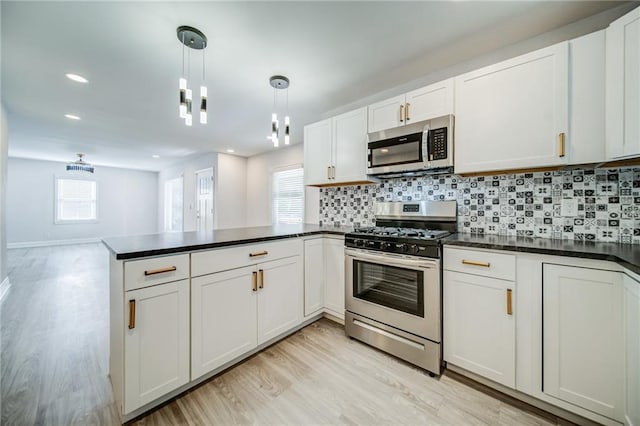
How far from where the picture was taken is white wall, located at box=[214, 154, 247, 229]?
5.45m

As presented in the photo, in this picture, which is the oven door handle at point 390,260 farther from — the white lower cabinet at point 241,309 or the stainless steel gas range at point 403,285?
the white lower cabinet at point 241,309

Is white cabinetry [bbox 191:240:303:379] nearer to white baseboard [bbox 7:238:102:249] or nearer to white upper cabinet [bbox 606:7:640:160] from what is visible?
white upper cabinet [bbox 606:7:640:160]

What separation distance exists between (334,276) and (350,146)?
1.39 meters

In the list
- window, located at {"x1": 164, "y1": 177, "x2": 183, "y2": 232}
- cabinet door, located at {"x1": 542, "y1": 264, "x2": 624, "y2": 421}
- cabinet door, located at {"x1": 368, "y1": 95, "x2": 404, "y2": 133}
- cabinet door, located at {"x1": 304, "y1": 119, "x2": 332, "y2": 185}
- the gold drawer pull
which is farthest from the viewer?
window, located at {"x1": 164, "y1": 177, "x2": 183, "y2": 232}

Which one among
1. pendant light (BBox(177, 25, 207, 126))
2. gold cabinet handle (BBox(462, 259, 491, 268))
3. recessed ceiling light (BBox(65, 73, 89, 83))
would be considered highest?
recessed ceiling light (BBox(65, 73, 89, 83))

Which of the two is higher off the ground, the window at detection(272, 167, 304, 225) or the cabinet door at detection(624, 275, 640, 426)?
the window at detection(272, 167, 304, 225)

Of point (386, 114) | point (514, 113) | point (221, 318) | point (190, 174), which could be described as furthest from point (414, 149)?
point (190, 174)

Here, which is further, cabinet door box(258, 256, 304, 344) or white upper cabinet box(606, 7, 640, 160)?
cabinet door box(258, 256, 304, 344)

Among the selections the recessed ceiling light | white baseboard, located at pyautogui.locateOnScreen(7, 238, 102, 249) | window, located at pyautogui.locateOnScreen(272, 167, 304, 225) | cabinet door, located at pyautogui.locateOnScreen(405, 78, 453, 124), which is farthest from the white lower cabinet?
white baseboard, located at pyautogui.locateOnScreen(7, 238, 102, 249)

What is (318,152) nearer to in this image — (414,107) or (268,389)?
Answer: (414,107)

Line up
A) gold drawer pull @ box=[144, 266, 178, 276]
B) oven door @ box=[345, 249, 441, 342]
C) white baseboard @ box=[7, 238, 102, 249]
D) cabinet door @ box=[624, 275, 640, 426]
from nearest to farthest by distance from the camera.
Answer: cabinet door @ box=[624, 275, 640, 426] → gold drawer pull @ box=[144, 266, 178, 276] → oven door @ box=[345, 249, 441, 342] → white baseboard @ box=[7, 238, 102, 249]

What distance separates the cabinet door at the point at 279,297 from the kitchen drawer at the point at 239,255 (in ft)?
0.22

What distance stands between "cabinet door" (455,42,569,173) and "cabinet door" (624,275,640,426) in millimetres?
807

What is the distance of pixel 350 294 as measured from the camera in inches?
89.4
